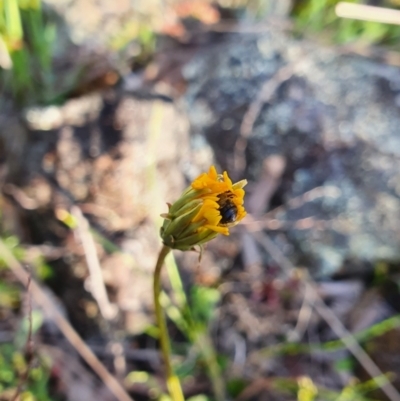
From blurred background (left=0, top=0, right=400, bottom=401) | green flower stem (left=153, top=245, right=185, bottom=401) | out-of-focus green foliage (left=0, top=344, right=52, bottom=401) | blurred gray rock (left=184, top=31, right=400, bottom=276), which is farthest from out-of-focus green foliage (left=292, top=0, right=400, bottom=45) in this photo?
out-of-focus green foliage (left=0, top=344, right=52, bottom=401)

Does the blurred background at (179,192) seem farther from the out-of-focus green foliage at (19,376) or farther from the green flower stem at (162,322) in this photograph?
the green flower stem at (162,322)

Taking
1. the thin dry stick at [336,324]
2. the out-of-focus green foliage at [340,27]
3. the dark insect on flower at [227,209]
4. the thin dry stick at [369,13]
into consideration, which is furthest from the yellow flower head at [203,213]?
the out-of-focus green foliage at [340,27]

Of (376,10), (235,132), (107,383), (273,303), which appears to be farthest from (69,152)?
(376,10)

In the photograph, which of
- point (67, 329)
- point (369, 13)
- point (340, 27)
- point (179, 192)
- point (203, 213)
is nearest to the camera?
point (203, 213)

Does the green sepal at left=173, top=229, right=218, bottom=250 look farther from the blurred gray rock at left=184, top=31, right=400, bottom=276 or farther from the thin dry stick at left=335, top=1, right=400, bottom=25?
the thin dry stick at left=335, top=1, right=400, bottom=25

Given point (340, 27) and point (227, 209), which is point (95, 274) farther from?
point (340, 27)

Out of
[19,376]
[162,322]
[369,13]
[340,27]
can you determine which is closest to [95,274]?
[19,376]
